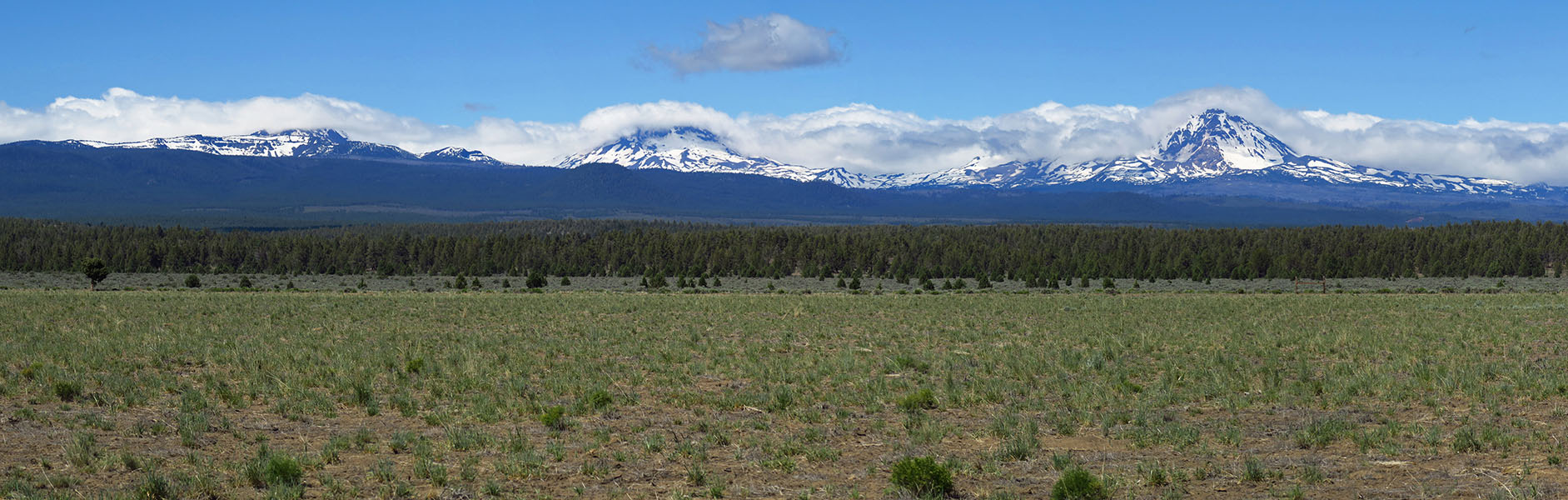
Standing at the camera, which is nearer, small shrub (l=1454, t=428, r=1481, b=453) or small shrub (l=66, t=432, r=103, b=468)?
small shrub (l=66, t=432, r=103, b=468)

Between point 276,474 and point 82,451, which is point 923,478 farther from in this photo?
point 82,451

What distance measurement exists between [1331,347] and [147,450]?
23.0 meters

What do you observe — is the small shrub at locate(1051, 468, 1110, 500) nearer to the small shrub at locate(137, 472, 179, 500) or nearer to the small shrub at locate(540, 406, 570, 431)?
the small shrub at locate(540, 406, 570, 431)

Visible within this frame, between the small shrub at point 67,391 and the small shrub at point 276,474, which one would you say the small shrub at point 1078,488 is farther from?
the small shrub at point 67,391

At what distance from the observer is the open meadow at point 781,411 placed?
41.1ft

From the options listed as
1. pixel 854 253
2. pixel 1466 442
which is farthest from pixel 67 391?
pixel 854 253

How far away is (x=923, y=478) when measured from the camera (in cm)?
1195

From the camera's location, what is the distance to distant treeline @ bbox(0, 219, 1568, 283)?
386 ft

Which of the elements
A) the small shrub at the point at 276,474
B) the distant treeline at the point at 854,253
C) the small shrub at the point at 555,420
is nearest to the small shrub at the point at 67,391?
the small shrub at the point at 276,474

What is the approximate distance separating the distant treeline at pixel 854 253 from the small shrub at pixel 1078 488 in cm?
9651

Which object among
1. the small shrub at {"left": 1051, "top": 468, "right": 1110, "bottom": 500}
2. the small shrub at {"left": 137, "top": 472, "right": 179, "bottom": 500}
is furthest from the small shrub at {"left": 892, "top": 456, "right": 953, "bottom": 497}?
the small shrub at {"left": 137, "top": 472, "right": 179, "bottom": 500}

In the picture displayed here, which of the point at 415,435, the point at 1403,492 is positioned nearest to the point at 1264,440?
the point at 1403,492

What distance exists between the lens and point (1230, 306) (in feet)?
141

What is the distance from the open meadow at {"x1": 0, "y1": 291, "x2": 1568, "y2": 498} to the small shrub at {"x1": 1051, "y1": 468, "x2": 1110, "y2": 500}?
0.18 feet
